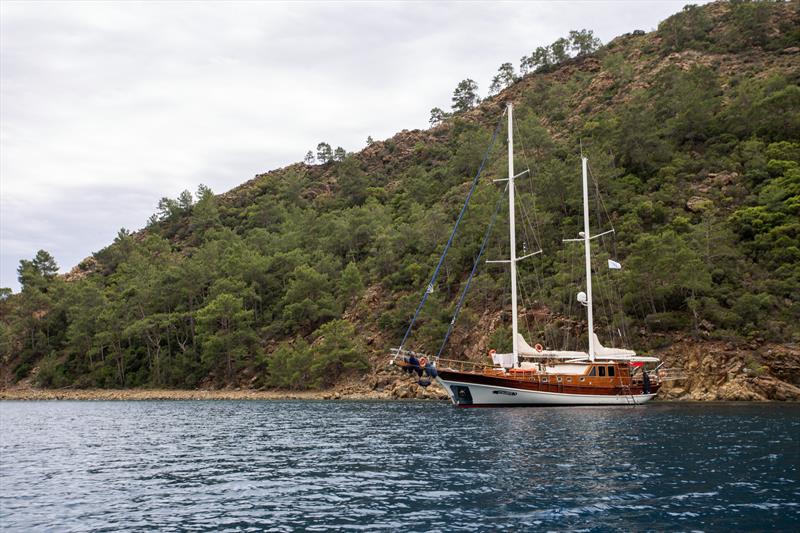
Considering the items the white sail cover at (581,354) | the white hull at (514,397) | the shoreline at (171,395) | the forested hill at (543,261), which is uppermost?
the forested hill at (543,261)

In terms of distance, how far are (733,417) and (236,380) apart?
65.9 m

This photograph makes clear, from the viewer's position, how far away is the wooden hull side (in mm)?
45438

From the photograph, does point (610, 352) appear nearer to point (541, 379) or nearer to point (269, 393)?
point (541, 379)

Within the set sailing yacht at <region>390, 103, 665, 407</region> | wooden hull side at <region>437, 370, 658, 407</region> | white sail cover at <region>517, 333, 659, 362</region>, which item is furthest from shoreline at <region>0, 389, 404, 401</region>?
white sail cover at <region>517, 333, 659, 362</region>

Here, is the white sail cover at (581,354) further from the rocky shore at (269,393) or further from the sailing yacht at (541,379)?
the rocky shore at (269,393)

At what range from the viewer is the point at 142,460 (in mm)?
24719

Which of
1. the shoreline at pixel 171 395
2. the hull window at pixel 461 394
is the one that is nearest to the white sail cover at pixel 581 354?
the hull window at pixel 461 394

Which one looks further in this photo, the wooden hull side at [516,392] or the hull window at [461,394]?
the hull window at [461,394]

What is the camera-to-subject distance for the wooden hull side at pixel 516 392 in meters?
45.4

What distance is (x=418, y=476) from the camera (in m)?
19.5

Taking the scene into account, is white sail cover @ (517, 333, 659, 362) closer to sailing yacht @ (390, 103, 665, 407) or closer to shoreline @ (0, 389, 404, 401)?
sailing yacht @ (390, 103, 665, 407)

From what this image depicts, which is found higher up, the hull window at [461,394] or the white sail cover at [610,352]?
the white sail cover at [610,352]

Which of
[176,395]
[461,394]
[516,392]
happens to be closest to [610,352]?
[516,392]

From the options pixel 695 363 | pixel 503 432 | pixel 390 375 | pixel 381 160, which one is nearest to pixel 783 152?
pixel 695 363
